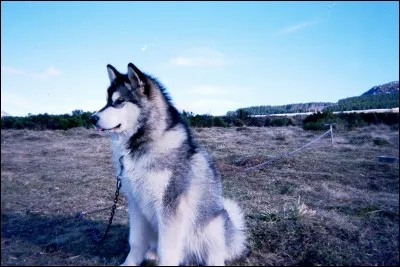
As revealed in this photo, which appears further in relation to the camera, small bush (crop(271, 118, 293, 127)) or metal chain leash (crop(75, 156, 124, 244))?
small bush (crop(271, 118, 293, 127))

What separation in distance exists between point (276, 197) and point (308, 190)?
1010 mm

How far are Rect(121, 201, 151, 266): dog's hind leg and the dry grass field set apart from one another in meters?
0.28

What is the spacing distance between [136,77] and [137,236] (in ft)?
6.17

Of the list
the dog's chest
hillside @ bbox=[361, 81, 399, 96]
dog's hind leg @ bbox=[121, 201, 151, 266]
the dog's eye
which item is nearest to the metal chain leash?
the dog's chest

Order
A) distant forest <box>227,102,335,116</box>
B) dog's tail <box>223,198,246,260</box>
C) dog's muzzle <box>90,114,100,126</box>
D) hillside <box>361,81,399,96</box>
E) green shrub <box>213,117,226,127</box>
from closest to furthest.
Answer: dog's muzzle <box>90,114,100,126</box>
dog's tail <box>223,198,246,260</box>
hillside <box>361,81,399,96</box>
distant forest <box>227,102,335,116</box>
green shrub <box>213,117,226,127</box>

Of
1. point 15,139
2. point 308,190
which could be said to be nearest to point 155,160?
point 15,139

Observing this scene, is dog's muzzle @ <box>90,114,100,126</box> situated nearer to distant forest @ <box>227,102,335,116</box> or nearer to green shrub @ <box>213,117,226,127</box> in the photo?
distant forest @ <box>227,102,335,116</box>

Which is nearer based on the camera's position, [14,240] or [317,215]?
[14,240]

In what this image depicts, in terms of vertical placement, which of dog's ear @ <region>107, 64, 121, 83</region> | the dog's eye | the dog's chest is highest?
dog's ear @ <region>107, 64, 121, 83</region>

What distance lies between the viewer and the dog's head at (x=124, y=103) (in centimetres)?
342

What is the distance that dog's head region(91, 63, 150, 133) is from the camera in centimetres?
342

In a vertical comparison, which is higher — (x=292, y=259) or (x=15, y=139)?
(x=15, y=139)

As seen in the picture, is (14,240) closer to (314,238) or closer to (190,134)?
(190,134)

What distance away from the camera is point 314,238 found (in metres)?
4.23
